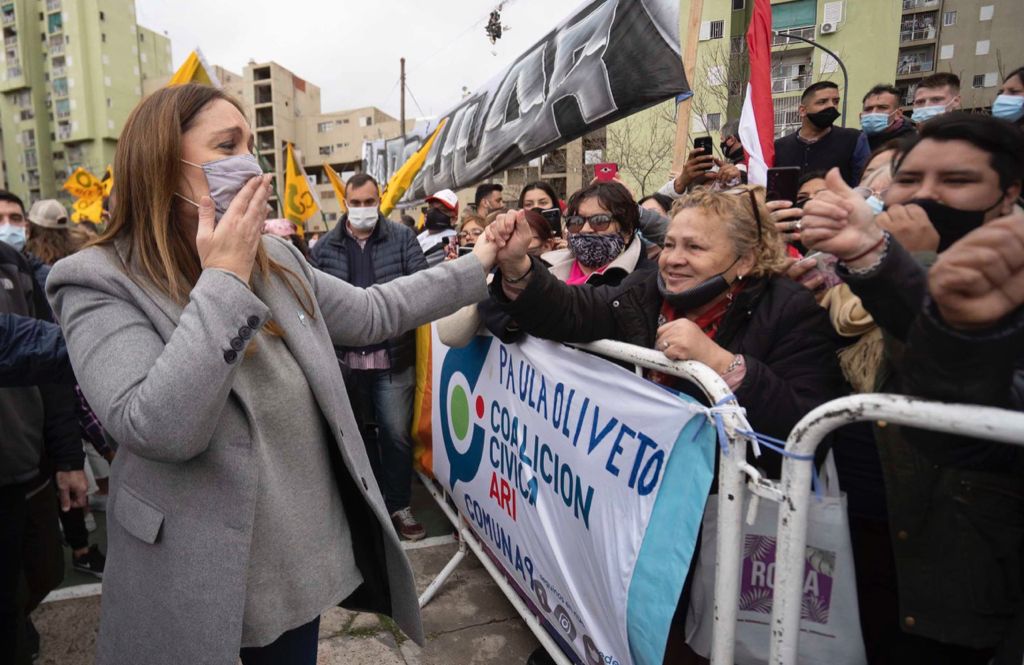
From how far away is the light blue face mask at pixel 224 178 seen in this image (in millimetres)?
1361

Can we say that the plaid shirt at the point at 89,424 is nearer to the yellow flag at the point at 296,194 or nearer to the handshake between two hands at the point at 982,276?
the handshake between two hands at the point at 982,276

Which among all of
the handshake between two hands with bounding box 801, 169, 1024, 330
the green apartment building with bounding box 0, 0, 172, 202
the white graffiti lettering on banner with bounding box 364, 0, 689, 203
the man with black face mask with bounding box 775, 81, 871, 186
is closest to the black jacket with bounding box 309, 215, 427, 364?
the white graffiti lettering on banner with bounding box 364, 0, 689, 203

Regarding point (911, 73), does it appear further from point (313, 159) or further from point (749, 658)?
point (749, 658)

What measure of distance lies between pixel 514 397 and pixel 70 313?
1420 mm

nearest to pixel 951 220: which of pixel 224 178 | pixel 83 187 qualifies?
pixel 224 178

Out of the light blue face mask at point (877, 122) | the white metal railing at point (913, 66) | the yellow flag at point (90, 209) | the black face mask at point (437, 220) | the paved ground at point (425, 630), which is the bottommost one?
the paved ground at point (425, 630)

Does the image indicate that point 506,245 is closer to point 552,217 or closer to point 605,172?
point 552,217

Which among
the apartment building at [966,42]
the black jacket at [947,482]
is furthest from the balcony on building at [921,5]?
the black jacket at [947,482]

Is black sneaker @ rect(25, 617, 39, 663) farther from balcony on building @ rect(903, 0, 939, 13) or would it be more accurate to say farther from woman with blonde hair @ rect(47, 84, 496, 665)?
balcony on building @ rect(903, 0, 939, 13)

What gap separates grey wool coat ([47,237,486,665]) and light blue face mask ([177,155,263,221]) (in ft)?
0.71

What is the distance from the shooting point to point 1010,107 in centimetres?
347

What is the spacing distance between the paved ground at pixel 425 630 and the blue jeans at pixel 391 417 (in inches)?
29.1

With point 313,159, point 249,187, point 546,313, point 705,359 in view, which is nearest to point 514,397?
point 546,313

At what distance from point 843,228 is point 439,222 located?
4690 mm
